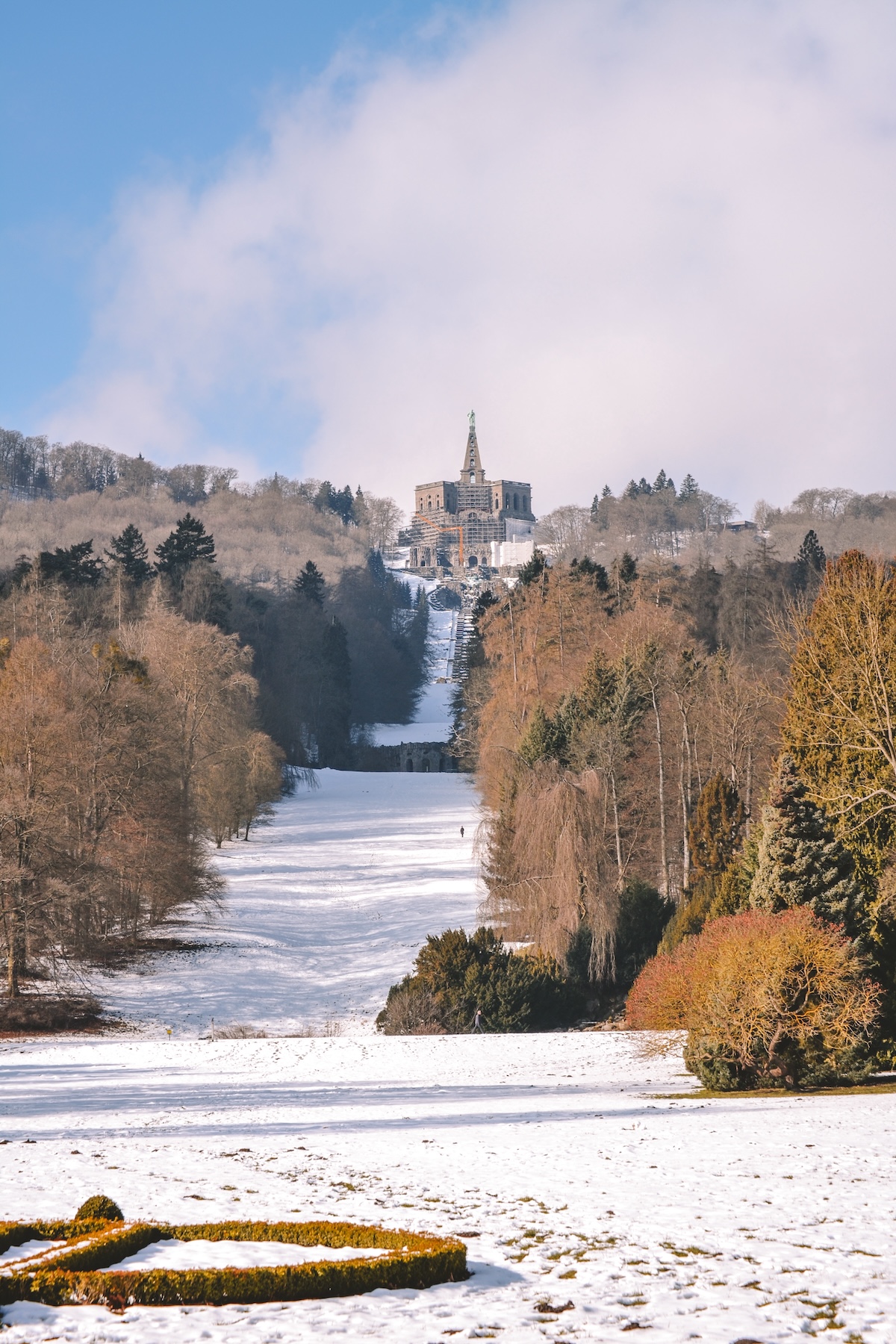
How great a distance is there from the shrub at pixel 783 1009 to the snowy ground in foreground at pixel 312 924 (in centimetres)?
1093

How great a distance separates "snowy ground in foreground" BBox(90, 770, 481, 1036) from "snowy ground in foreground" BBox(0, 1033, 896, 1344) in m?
8.29

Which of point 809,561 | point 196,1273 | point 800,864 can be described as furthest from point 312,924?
point 809,561

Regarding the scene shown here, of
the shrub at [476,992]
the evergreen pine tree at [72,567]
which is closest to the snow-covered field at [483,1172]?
the shrub at [476,992]

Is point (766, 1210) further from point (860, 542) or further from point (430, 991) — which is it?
point (860, 542)

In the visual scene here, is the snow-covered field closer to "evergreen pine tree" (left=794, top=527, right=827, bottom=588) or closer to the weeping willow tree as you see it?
the weeping willow tree

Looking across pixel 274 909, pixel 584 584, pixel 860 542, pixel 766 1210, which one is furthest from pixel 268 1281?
pixel 860 542

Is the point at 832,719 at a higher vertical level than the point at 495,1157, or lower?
higher

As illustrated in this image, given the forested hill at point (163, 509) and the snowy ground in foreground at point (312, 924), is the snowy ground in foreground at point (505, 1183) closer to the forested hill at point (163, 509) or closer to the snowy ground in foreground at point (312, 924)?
the snowy ground in foreground at point (312, 924)

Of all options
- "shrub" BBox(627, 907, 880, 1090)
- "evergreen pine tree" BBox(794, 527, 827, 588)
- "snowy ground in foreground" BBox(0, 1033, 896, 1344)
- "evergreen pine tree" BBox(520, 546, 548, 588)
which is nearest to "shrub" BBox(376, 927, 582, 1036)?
"snowy ground in foreground" BBox(0, 1033, 896, 1344)

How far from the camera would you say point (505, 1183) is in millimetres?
9094

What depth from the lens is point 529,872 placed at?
24.7 m

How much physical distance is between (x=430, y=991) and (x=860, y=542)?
69.8 m

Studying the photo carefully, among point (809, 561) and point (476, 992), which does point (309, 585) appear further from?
point (476, 992)

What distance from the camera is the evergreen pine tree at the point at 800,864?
1748 cm
